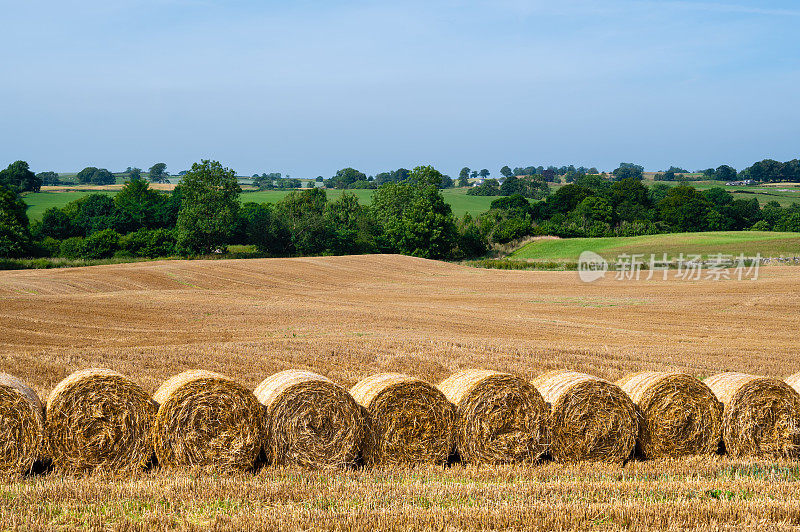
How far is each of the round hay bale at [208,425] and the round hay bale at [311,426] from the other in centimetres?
21

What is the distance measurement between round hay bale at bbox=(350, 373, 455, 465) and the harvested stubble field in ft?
0.86

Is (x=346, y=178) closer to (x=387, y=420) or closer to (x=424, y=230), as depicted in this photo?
(x=424, y=230)

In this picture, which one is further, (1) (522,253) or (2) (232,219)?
(1) (522,253)

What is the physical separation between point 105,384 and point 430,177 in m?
81.7

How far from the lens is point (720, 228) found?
87.5 metres

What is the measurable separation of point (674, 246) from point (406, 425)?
63.5m

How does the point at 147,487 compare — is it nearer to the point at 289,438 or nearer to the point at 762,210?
the point at 289,438

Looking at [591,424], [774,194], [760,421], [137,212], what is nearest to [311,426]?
[591,424]

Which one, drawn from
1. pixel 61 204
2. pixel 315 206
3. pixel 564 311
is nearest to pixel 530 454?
pixel 564 311

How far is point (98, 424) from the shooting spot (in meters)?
7.87

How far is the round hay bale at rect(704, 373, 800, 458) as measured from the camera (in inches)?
362

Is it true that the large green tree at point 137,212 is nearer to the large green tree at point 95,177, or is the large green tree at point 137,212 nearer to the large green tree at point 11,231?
the large green tree at point 11,231

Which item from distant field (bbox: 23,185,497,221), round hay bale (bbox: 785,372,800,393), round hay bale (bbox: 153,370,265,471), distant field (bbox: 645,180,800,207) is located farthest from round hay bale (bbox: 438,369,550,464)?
distant field (bbox: 645,180,800,207)

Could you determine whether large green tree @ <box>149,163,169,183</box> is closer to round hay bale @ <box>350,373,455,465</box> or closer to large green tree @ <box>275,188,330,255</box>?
large green tree @ <box>275,188,330,255</box>
